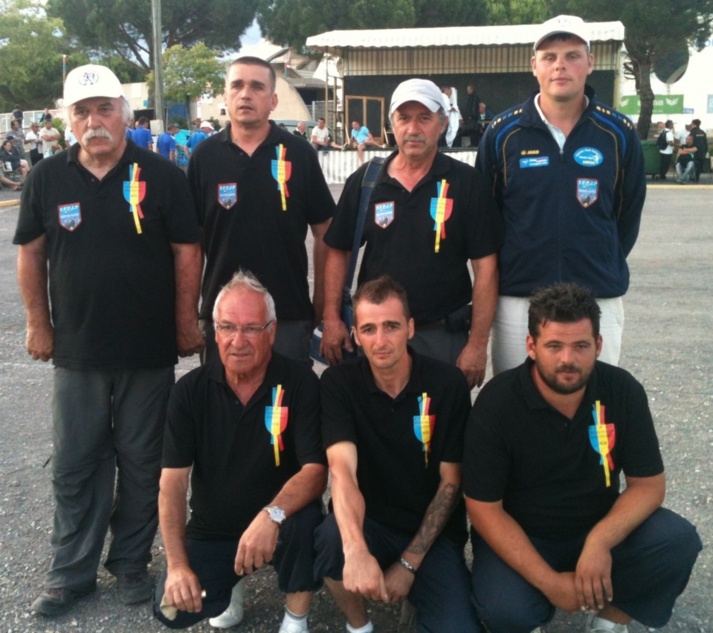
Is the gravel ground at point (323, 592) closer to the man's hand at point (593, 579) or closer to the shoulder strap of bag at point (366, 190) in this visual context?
the man's hand at point (593, 579)

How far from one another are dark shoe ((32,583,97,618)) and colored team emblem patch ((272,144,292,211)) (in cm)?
196

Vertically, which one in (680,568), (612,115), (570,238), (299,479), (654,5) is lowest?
(680,568)

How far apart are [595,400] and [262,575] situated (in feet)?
5.60

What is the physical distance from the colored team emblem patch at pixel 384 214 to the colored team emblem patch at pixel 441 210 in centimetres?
19

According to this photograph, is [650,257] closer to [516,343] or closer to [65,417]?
[516,343]

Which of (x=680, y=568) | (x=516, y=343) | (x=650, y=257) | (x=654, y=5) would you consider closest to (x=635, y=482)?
(x=680, y=568)

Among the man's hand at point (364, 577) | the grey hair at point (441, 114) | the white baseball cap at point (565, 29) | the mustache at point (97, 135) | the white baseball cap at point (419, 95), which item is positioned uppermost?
the white baseball cap at point (565, 29)

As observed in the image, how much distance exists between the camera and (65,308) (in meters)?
3.61

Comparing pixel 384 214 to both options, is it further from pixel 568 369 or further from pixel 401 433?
pixel 568 369

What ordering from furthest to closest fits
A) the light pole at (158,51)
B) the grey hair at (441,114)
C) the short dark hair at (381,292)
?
the light pole at (158,51) < the grey hair at (441,114) < the short dark hair at (381,292)

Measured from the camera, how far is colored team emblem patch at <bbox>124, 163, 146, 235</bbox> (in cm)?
356

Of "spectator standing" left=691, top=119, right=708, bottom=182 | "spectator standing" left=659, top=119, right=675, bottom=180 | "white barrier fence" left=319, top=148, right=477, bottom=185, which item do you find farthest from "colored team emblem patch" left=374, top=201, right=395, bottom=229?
"spectator standing" left=659, top=119, right=675, bottom=180

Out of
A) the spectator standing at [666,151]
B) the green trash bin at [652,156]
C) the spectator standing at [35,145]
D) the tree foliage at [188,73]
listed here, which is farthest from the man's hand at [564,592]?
the tree foliage at [188,73]

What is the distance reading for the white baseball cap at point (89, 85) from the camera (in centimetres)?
349
